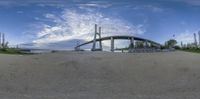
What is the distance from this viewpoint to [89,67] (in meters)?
23.8

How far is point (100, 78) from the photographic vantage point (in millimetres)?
20812

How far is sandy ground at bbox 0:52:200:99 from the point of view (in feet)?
53.8

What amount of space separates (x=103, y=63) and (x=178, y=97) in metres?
10.2

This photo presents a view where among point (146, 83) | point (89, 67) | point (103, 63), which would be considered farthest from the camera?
point (103, 63)

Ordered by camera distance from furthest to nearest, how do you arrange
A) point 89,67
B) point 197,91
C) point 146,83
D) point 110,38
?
point 110,38 → point 89,67 → point 146,83 → point 197,91

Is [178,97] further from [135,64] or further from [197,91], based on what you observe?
[135,64]

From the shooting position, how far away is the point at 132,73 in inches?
867

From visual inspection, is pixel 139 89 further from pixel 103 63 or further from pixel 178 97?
pixel 103 63

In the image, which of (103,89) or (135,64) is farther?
(135,64)

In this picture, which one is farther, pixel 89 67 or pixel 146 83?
pixel 89 67

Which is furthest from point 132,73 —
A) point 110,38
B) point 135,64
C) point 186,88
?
point 110,38

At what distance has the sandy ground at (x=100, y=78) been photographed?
16391mm

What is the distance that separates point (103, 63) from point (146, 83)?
6.18m

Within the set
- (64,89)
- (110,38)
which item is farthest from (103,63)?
(110,38)
